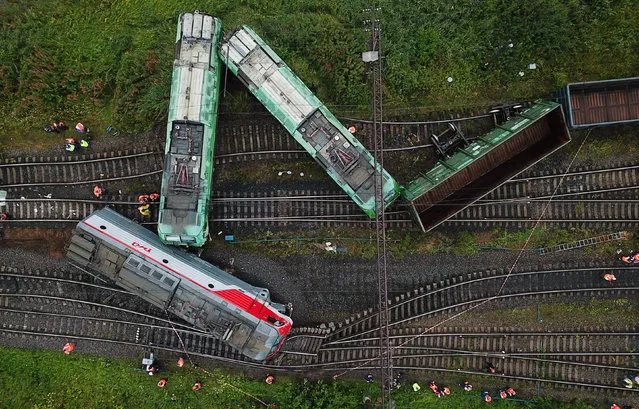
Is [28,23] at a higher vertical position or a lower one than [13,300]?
higher

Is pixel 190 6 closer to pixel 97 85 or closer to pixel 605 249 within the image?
pixel 97 85

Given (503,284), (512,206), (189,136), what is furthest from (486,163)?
(189,136)

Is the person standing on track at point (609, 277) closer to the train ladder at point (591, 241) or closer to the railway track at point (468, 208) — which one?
the train ladder at point (591, 241)

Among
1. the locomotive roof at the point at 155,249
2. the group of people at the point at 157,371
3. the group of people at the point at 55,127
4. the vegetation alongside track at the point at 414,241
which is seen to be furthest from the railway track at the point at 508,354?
the group of people at the point at 55,127

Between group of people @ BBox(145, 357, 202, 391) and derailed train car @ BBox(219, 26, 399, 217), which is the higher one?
derailed train car @ BBox(219, 26, 399, 217)

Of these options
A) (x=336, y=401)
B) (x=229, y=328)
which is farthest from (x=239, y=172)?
(x=336, y=401)

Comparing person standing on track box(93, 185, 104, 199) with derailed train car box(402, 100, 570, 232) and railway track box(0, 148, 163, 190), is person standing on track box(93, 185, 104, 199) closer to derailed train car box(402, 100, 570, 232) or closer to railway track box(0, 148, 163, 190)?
railway track box(0, 148, 163, 190)

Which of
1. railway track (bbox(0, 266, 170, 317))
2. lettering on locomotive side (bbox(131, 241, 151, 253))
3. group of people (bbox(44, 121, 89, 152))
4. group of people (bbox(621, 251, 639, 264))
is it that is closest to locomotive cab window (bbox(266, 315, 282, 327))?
railway track (bbox(0, 266, 170, 317))
